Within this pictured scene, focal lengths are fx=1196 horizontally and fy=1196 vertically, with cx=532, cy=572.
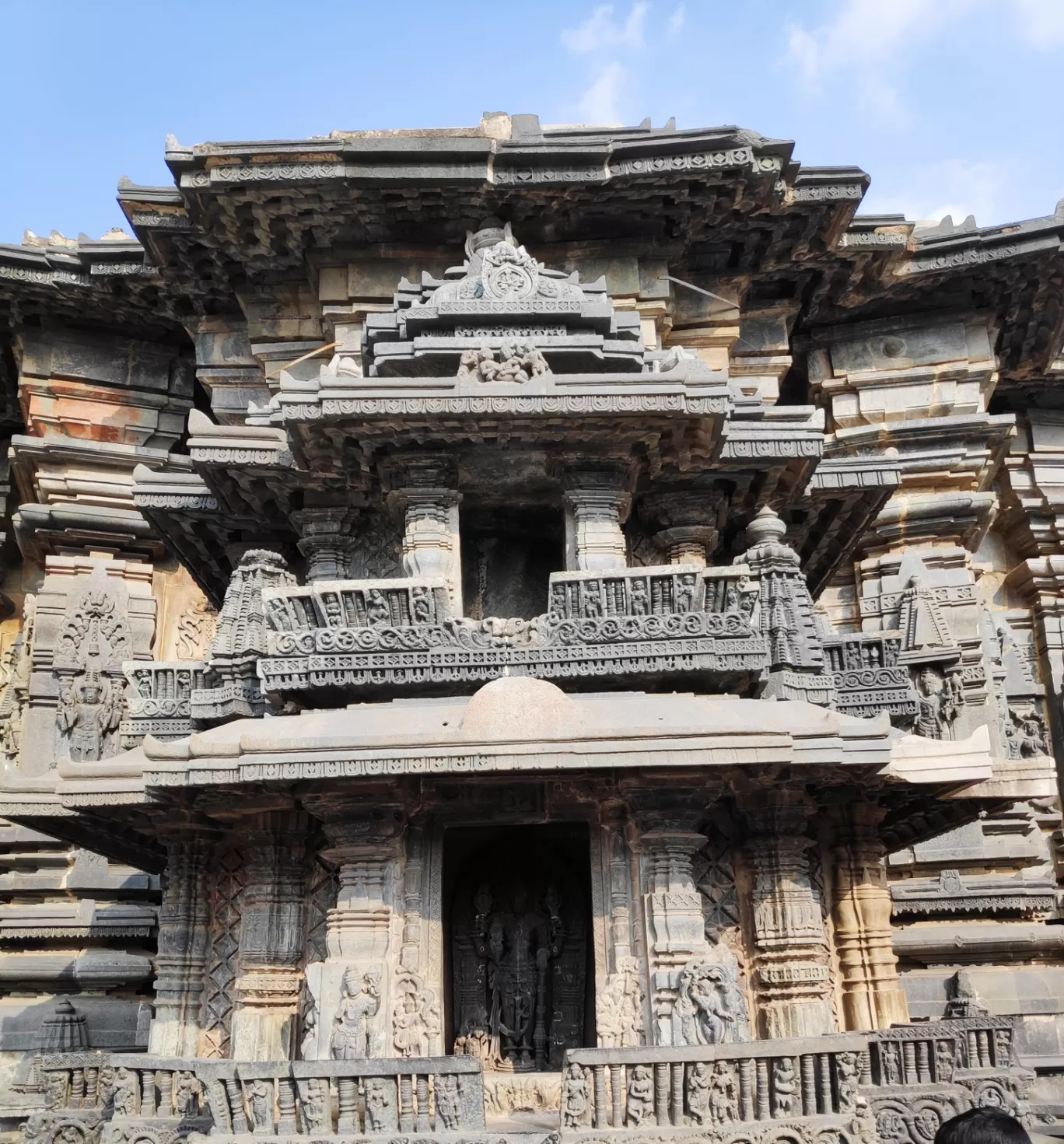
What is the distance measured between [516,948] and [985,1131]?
6582 millimetres

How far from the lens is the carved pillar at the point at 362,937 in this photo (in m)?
7.61

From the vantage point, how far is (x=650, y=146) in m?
11.9

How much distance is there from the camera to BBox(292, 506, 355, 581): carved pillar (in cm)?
1010

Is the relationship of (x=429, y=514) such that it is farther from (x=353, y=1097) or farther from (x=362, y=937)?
(x=353, y=1097)

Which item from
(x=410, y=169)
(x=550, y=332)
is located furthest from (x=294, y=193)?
(x=550, y=332)

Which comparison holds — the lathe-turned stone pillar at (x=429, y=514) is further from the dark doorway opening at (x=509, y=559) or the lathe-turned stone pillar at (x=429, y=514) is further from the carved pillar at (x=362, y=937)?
the carved pillar at (x=362, y=937)

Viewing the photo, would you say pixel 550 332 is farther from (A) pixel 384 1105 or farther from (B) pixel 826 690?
(A) pixel 384 1105

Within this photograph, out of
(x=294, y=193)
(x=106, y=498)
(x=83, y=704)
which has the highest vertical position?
(x=294, y=193)

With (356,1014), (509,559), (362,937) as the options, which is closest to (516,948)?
(362,937)

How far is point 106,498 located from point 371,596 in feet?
27.0

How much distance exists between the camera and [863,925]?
29.8ft

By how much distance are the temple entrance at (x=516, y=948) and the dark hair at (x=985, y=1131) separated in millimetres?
6092

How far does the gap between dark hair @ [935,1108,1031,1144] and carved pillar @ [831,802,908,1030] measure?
5.91 metres

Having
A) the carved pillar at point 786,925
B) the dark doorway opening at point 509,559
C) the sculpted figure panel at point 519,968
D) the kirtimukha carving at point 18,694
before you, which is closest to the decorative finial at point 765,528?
the dark doorway opening at point 509,559
